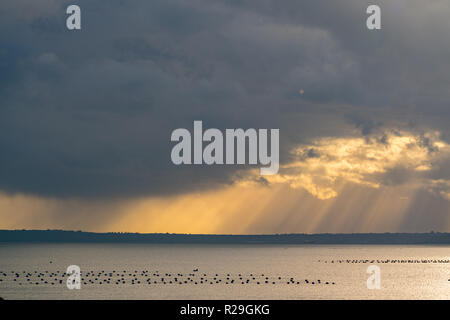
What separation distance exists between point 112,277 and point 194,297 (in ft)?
171

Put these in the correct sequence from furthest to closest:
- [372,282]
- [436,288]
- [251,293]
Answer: [372,282], [436,288], [251,293]

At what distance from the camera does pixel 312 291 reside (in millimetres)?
137000

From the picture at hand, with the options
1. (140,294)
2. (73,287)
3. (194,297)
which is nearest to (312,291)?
(194,297)
